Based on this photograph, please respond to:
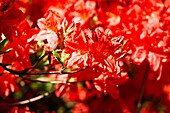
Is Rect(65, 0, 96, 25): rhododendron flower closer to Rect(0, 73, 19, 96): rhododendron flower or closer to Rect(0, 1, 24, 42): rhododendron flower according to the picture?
Rect(0, 73, 19, 96): rhododendron flower

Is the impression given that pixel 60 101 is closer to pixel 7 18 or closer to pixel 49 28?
pixel 49 28

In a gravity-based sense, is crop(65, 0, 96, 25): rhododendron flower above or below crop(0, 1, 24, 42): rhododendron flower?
below

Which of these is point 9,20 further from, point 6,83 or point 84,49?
point 6,83

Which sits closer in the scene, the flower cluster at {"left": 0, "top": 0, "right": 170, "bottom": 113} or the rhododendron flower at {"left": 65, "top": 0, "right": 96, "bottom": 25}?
the flower cluster at {"left": 0, "top": 0, "right": 170, "bottom": 113}

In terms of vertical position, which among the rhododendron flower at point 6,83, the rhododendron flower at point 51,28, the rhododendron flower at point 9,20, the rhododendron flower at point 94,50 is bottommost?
the rhododendron flower at point 6,83

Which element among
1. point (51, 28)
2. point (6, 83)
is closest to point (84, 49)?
point (51, 28)

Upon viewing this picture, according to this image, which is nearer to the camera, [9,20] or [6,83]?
[9,20]

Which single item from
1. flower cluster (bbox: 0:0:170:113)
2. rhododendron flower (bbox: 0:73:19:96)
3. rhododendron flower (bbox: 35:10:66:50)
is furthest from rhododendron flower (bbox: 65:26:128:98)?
rhododendron flower (bbox: 0:73:19:96)

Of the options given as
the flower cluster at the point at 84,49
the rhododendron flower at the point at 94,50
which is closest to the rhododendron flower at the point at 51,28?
the flower cluster at the point at 84,49

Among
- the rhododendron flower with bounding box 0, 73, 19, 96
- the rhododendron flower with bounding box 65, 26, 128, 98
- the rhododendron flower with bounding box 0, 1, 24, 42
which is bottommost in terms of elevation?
the rhododendron flower with bounding box 0, 73, 19, 96

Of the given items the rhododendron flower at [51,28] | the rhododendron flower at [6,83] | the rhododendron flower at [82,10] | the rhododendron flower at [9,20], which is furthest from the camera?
the rhododendron flower at [82,10]

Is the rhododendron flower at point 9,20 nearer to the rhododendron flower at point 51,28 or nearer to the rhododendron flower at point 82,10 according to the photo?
the rhododendron flower at point 51,28

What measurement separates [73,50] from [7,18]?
0.30m

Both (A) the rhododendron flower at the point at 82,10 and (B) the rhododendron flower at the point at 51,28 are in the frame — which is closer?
(B) the rhododendron flower at the point at 51,28
